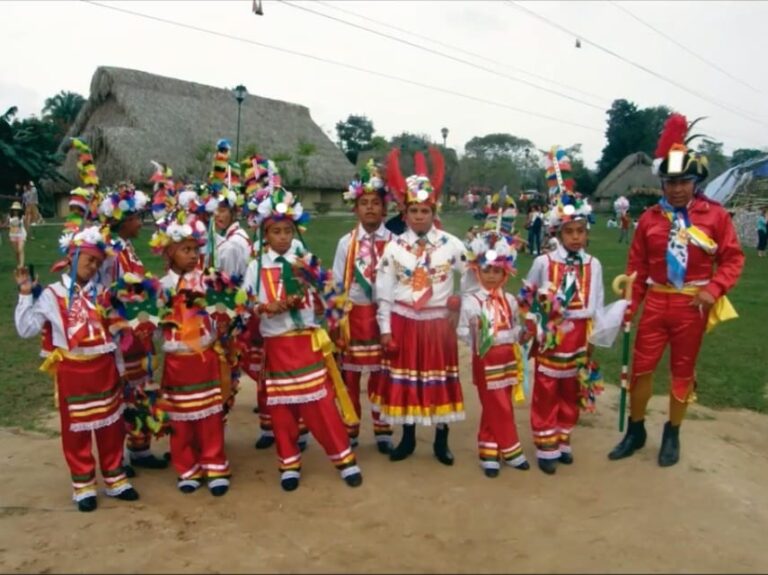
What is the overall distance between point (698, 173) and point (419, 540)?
3.16 m

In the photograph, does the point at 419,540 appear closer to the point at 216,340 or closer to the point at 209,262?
the point at 216,340

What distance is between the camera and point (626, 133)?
50.7 m

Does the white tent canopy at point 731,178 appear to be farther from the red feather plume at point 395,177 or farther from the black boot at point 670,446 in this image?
the red feather plume at point 395,177

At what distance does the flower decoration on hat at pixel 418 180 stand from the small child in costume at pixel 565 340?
862mm

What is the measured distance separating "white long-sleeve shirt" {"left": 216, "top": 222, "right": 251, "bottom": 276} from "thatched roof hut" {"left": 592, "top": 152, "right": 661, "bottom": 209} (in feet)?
134

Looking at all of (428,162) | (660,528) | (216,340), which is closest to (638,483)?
(660,528)

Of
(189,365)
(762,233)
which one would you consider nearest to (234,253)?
(189,365)

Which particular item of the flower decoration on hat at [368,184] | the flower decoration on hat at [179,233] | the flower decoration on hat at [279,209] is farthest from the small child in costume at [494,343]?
the flower decoration on hat at [179,233]

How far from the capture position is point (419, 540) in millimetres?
3793

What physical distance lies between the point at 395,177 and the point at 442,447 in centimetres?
198

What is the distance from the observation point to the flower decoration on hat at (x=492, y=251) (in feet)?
15.5

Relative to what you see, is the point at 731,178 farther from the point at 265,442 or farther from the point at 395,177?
the point at 265,442

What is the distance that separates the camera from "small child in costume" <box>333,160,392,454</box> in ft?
16.8

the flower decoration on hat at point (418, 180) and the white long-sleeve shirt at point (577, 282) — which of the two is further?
the white long-sleeve shirt at point (577, 282)
